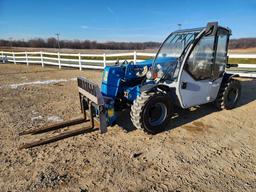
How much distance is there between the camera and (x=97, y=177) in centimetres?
326

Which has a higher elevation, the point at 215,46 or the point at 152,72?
the point at 215,46

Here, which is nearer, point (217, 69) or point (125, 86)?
point (125, 86)

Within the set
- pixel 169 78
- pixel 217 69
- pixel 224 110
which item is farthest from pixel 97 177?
pixel 224 110

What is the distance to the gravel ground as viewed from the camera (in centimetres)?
312

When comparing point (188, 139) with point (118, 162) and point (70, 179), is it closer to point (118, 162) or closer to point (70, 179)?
point (118, 162)

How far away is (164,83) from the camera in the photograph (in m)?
4.81

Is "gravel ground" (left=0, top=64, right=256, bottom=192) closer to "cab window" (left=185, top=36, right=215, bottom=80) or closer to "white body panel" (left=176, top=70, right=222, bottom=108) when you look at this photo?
"white body panel" (left=176, top=70, right=222, bottom=108)

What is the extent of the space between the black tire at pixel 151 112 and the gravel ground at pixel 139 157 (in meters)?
0.22

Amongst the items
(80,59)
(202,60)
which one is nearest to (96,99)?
(202,60)

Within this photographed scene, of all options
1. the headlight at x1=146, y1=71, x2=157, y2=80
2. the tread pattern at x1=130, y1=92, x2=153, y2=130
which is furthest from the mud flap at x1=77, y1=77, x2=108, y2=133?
the headlight at x1=146, y1=71, x2=157, y2=80

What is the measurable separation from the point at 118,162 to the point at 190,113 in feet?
9.47

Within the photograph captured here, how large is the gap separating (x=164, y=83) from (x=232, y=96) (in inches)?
97.7

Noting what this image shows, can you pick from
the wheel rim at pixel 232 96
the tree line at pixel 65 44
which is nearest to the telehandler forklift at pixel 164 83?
the wheel rim at pixel 232 96

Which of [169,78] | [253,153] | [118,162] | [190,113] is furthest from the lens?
[190,113]
